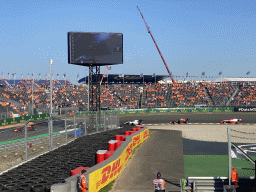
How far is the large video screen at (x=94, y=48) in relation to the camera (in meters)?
28.1

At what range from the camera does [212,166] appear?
16266 mm

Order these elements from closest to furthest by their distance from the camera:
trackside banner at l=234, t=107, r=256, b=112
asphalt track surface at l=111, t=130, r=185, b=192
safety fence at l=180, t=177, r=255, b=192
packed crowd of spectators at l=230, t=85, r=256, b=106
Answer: safety fence at l=180, t=177, r=255, b=192, asphalt track surface at l=111, t=130, r=185, b=192, trackside banner at l=234, t=107, r=256, b=112, packed crowd of spectators at l=230, t=85, r=256, b=106

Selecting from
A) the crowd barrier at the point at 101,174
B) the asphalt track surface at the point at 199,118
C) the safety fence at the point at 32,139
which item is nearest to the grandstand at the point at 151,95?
the asphalt track surface at the point at 199,118

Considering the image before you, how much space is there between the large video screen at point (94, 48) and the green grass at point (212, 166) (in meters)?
13.5

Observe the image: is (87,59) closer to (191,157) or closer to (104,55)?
(104,55)

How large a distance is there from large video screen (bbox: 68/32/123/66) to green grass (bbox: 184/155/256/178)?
531 inches

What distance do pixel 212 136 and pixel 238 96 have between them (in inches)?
1753

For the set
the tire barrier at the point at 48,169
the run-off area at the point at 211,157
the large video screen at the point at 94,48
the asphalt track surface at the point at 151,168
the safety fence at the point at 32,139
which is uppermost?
the large video screen at the point at 94,48

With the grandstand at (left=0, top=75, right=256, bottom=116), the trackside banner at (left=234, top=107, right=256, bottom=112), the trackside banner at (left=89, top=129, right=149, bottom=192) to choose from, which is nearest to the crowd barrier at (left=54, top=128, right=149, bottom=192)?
the trackside banner at (left=89, top=129, right=149, bottom=192)

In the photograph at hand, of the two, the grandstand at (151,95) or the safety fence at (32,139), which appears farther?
the grandstand at (151,95)

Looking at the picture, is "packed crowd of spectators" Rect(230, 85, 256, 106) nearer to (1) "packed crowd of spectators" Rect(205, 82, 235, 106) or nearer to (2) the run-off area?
(1) "packed crowd of spectators" Rect(205, 82, 235, 106)

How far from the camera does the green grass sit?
14.5 meters

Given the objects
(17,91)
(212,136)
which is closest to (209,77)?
(17,91)

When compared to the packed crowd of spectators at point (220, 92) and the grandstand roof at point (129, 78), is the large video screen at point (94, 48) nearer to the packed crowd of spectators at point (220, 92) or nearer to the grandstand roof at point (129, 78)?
the packed crowd of spectators at point (220, 92)
